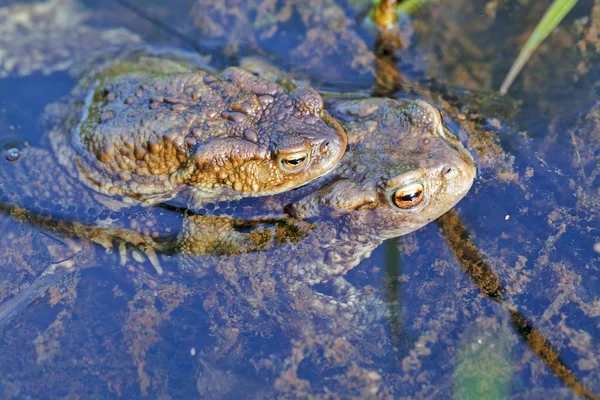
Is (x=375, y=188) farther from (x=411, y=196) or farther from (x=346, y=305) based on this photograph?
(x=346, y=305)

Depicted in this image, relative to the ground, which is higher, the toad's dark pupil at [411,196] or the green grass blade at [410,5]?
the green grass blade at [410,5]

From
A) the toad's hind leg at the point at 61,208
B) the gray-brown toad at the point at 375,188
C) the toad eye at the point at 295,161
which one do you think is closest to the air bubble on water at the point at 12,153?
the toad's hind leg at the point at 61,208

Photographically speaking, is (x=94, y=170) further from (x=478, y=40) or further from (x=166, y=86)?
(x=478, y=40)

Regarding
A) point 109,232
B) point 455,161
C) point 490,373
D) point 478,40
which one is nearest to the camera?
point 490,373

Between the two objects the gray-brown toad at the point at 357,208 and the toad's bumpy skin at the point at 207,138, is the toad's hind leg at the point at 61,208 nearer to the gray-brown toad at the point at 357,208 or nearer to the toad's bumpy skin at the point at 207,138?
the toad's bumpy skin at the point at 207,138

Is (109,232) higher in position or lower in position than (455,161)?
lower

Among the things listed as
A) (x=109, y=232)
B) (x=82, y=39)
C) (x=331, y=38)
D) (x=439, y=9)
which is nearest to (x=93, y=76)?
(x=82, y=39)
